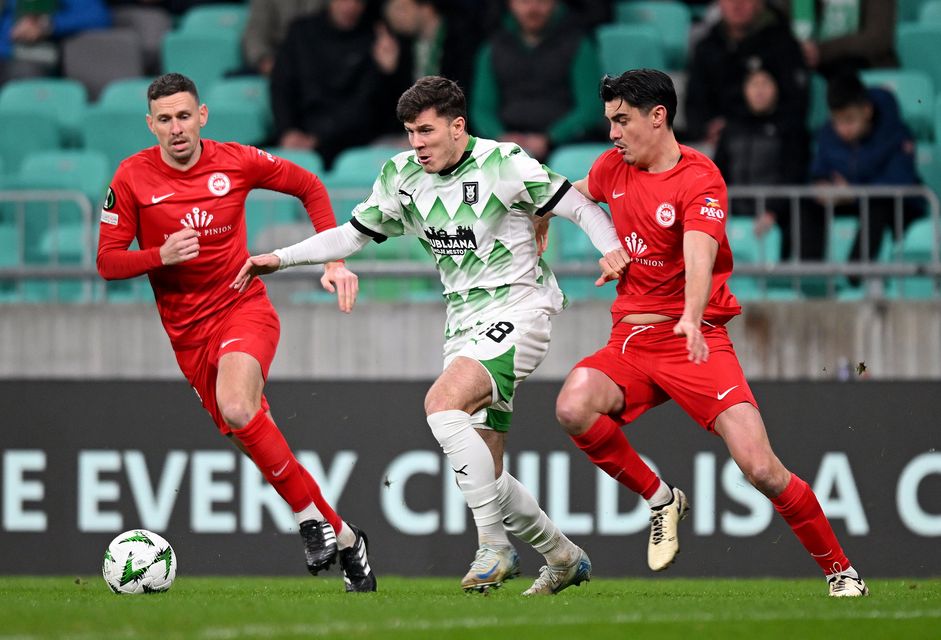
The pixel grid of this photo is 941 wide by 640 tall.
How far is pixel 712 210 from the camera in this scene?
7.22 meters

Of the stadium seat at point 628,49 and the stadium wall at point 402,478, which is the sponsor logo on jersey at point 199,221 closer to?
the stadium wall at point 402,478

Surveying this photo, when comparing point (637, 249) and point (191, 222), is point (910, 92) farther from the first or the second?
point (191, 222)

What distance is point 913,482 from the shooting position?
397 inches

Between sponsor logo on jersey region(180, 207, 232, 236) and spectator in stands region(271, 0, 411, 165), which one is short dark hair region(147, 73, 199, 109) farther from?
spectator in stands region(271, 0, 411, 165)

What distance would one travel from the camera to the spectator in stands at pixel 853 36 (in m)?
13.4

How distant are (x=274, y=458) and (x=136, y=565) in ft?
2.89

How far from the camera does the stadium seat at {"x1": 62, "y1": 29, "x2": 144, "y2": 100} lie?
14820 mm

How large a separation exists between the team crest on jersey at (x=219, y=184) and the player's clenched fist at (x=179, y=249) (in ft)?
1.67

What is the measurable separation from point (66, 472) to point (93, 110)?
14.2 ft

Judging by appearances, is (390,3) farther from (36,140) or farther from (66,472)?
(66,472)

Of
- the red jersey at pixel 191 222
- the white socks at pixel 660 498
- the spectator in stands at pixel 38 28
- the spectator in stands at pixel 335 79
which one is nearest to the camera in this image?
the white socks at pixel 660 498

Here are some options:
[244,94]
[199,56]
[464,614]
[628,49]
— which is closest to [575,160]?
[628,49]

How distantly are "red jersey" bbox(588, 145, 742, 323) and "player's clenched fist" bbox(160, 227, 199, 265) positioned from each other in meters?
1.96

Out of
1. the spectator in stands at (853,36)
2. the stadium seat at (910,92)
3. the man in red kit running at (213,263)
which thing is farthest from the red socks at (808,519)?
the spectator in stands at (853,36)
